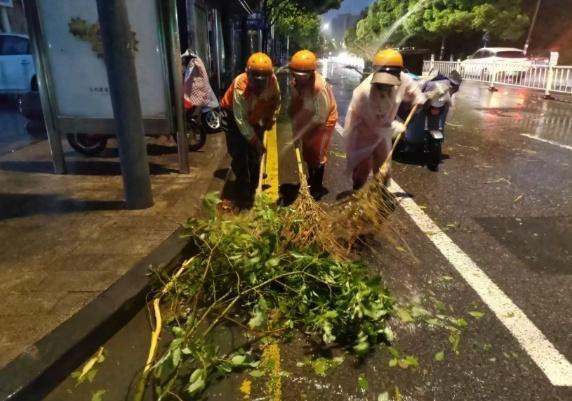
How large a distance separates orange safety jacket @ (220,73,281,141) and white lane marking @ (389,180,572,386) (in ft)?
7.17

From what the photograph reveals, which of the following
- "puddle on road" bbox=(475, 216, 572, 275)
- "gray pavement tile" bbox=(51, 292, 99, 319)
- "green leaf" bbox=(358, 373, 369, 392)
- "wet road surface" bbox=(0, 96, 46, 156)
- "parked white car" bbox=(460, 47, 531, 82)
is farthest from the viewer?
"parked white car" bbox=(460, 47, 531, 82)

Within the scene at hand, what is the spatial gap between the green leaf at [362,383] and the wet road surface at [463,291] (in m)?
0.02

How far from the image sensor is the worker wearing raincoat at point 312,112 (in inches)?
193

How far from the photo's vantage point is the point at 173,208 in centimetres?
439

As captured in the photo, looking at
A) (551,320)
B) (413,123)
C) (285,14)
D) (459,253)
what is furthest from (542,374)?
(285,14)

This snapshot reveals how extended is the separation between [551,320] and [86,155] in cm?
619

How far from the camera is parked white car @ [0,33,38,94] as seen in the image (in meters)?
12.3

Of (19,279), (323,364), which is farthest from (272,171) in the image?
(323,364)

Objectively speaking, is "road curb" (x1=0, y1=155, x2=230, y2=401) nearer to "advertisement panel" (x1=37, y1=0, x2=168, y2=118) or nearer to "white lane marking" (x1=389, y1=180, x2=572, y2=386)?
"white lane marking" (x1=389, y1=180, x2=572, y2=386)

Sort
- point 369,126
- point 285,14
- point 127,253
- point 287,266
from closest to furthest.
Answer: point 287,266
point 127,253
point 369,126
point 285,14

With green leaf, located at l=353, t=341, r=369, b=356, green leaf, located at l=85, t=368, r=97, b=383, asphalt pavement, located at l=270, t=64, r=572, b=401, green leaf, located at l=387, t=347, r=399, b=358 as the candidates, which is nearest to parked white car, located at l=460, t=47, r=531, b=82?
asphalt pavement, located at l=270, t=64, r=572, b=401

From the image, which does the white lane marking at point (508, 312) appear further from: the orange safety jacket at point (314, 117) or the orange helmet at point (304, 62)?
the orange helmet at point (304, 62)

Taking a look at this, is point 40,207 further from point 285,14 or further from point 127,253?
point 285,14

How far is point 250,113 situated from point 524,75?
1942 centimetres
